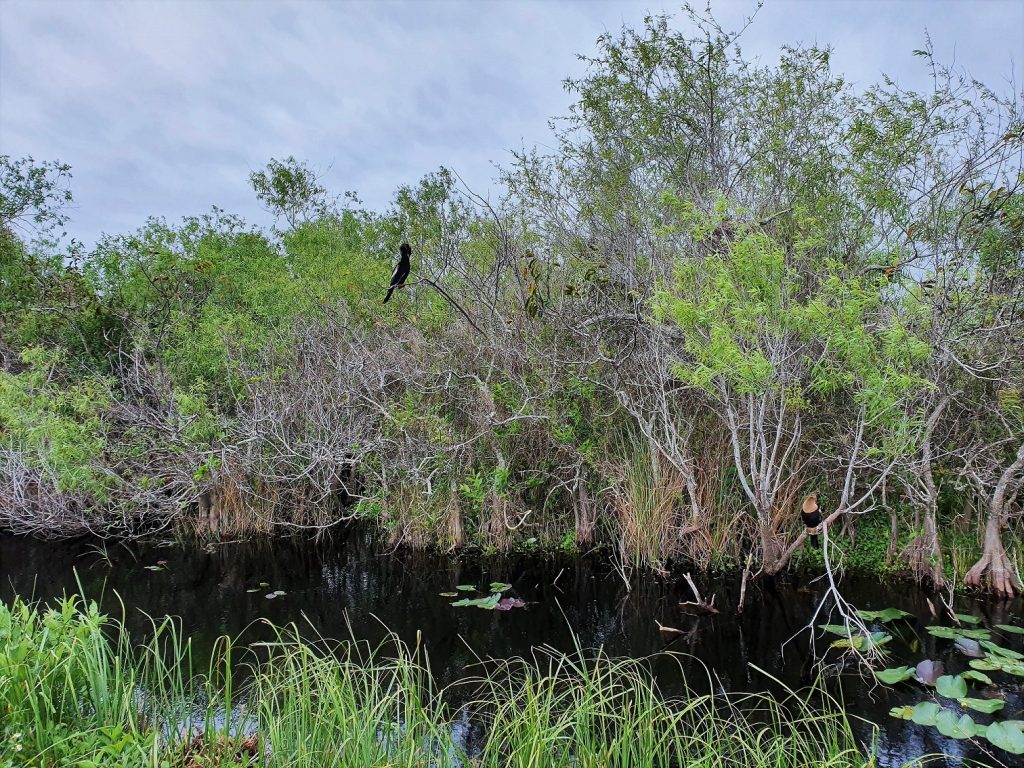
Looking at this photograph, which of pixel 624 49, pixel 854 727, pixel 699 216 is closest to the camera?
pixel 854 727

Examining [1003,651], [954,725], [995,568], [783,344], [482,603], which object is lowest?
[954,725]

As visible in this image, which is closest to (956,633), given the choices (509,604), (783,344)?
(783,344)

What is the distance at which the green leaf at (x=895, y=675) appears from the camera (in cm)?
388

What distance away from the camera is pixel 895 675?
392cm

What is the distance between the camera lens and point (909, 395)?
481cm

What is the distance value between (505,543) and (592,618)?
186cm

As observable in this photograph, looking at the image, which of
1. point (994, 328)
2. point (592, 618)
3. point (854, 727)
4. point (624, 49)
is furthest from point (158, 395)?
point (994, 328)

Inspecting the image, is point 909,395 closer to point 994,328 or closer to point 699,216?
point 994,328

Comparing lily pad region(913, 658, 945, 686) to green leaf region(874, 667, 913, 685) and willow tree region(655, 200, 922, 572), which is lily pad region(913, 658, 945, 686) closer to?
green leaf region(874, 667, 913, 685)

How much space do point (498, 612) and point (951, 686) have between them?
10.8 ft

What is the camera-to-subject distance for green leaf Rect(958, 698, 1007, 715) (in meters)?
3.43

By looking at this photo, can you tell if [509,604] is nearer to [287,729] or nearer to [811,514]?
[811,514]

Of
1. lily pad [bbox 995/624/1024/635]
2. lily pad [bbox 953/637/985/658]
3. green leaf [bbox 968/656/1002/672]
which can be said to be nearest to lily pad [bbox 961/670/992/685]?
green leaf [bbox 968/656/1002/672]

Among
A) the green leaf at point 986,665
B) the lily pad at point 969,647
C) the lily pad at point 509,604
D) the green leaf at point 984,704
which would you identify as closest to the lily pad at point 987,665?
the green leaf at point 986,665
